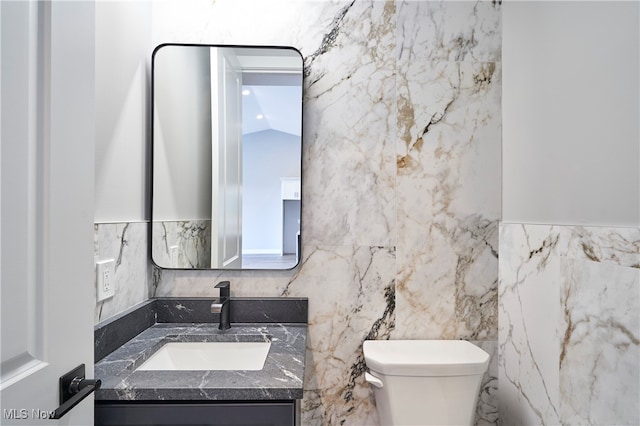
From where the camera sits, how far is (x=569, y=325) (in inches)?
43.3

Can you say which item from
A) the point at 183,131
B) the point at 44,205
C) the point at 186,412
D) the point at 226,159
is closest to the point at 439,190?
the point at 226,159

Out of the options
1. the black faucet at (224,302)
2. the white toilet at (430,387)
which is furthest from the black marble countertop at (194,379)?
the white toilet at (430,387)

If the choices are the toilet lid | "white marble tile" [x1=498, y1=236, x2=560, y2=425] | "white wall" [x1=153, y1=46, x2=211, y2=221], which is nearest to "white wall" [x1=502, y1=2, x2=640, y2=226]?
"white marble tile" [x1=498, y1=236, x2=560, y2=425]

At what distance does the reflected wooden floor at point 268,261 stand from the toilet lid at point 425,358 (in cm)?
42

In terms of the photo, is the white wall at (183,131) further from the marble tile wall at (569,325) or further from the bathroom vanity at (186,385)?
the marble tile wall at (569,325)

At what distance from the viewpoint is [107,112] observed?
118 centimetres

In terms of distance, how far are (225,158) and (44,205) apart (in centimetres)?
81

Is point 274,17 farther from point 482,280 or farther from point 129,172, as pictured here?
point 482,280

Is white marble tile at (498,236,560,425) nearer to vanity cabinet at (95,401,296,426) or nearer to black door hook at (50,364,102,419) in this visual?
vanity cabinet at (95,401,296,426)

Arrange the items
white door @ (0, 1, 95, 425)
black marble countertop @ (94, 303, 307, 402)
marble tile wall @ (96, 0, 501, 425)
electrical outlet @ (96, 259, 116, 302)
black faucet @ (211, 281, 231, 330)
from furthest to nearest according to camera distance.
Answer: marble tile wall @ (96, 0, 501, 425) < black faucet @ (211, 281, 231, 330) < electrical outlet @ (96, 259, 116, 302) < black marble countertop @ (94, 303, 307, 402) < white door @ (0, 1, 95, 425)

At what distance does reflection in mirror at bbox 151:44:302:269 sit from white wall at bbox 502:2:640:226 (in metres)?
0.82

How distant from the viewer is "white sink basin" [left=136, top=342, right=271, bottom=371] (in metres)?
1.25

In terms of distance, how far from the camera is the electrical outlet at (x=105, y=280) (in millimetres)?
1095

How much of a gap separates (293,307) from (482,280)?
75cm
